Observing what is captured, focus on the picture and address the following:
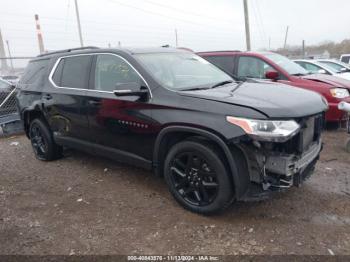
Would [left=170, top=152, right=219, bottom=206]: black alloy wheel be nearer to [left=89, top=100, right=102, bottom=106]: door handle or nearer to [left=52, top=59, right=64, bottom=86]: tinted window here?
[left=89, top=100, right=102, bottom=106]: door handle

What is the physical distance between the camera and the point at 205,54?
7895 millimetres

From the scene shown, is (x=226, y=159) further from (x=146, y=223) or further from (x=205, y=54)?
(x=205, y=54)

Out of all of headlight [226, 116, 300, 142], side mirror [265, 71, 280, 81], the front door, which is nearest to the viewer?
headlight [226, 116, 300, 142]

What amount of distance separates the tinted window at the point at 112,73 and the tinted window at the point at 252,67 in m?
3.66

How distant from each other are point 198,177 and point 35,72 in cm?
371

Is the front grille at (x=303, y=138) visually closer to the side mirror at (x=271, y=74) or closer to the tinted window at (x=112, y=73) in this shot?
the tinted window at (x=112, y=73)

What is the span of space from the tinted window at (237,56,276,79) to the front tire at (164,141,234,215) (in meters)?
3.96

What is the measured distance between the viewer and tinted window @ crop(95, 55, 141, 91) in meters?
3.91

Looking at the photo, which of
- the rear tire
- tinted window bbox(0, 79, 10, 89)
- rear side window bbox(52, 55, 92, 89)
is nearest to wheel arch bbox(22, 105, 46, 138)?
the rear tire

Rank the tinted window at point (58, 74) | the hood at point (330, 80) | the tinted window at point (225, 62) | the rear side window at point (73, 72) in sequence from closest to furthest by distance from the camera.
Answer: the rear side window at point (73, 72), the tinted window at point (58, 74), the hood at point (330, 80), the tinted window at point (225, 62)

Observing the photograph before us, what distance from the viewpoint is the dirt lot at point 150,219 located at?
297 centimetres

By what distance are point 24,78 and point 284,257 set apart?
5.13 m

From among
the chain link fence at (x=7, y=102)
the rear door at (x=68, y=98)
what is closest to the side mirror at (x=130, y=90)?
the rear door at (x=68, y=98)

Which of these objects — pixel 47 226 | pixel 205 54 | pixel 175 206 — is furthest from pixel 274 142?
pixel 205 54
